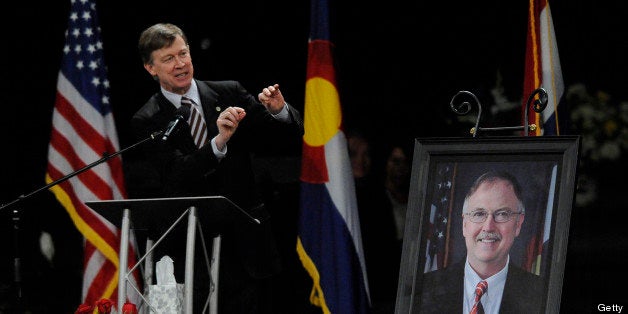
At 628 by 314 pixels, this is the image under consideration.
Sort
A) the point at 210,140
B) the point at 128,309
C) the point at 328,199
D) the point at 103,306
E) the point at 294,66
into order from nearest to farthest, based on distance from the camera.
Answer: the point at 128,309 → the point at 103,306 → the point at 210,140 → the point at 328,199 → the point at 294,66

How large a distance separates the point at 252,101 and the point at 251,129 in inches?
6.1

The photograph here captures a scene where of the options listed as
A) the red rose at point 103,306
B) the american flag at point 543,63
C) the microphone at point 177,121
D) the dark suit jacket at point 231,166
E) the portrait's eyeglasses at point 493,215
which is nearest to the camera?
the portrait's eyeglasses at point 493,215

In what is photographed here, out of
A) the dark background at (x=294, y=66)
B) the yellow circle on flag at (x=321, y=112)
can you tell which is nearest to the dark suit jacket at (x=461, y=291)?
the yellow circle on flag at (x=321, y=112)

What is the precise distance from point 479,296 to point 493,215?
25cm

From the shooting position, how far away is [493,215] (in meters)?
3.22

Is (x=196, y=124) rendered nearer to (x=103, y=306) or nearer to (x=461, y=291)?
(x=103, y=306)

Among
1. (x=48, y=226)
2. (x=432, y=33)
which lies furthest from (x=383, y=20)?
(x=48, y=226)

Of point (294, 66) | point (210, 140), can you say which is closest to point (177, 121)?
point (210, 140)

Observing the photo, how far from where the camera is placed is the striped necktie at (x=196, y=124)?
14.0ft

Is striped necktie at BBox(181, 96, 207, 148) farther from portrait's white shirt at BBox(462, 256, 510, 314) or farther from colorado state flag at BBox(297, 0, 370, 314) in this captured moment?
portrait's white shirt at BBox(462, 256, 510, 314)

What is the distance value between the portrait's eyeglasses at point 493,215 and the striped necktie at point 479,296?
193 millimetres

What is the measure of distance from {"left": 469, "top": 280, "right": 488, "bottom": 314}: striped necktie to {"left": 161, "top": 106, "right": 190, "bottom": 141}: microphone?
4.23 feet

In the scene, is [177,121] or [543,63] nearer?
[177,121]

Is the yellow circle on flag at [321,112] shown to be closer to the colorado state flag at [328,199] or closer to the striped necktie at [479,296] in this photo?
the colorado state flag at [328,199]
